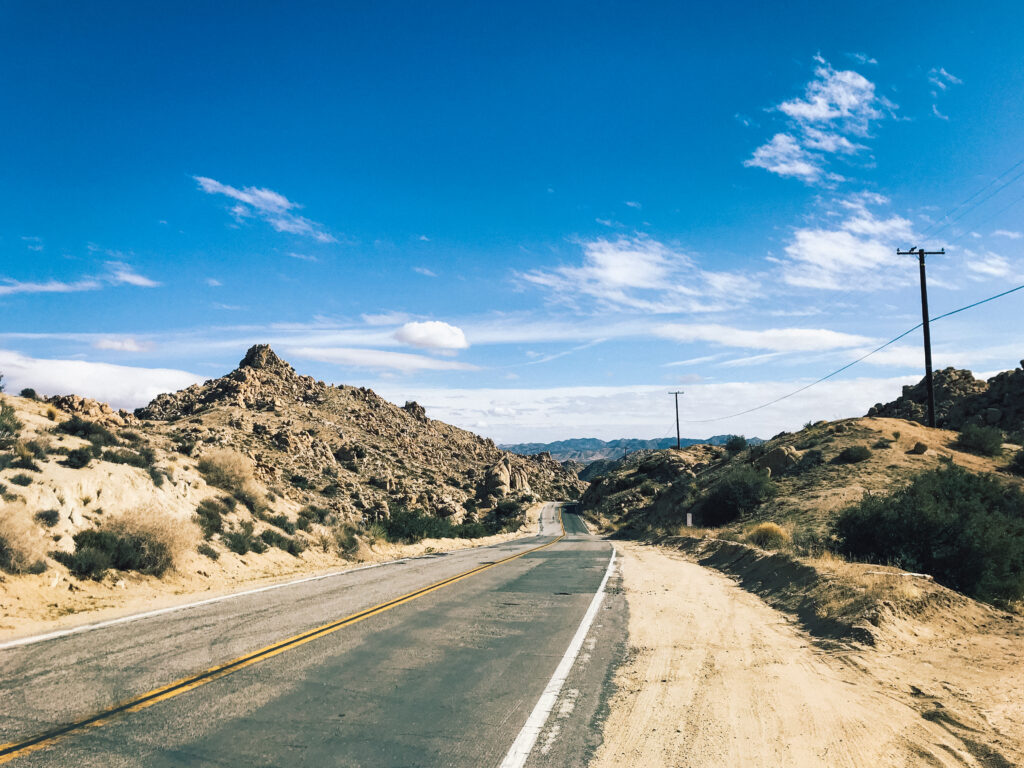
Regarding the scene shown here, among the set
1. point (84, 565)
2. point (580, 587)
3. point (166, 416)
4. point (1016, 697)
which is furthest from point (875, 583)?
point (166, 416)

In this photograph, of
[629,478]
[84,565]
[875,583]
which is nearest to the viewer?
[875,583]

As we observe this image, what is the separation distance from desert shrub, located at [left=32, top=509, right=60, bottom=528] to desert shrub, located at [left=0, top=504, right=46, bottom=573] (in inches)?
37.1

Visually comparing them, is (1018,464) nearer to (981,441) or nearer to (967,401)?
(981,441)

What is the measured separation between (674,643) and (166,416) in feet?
192

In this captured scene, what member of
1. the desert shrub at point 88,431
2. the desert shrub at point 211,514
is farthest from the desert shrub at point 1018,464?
the desert shrub at point 88,431

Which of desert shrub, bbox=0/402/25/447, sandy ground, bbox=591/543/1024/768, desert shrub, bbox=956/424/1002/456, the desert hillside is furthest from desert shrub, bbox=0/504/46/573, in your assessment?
desert shrub, bbox=956/424/1002/456

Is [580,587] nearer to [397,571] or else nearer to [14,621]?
[397,571]

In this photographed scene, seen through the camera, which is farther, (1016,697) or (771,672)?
(771,672)

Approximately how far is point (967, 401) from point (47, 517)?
215 ft

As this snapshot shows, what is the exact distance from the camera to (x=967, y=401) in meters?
54.8

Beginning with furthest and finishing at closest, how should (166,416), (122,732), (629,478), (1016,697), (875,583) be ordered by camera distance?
(629,478), (166,416), (875,583), (1016,697), (122,732)

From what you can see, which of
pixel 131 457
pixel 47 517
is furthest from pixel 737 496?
pixel 47 517

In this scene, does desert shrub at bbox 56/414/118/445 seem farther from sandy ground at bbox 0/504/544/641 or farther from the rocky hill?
the rocky hill

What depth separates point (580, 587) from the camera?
15.3 m
